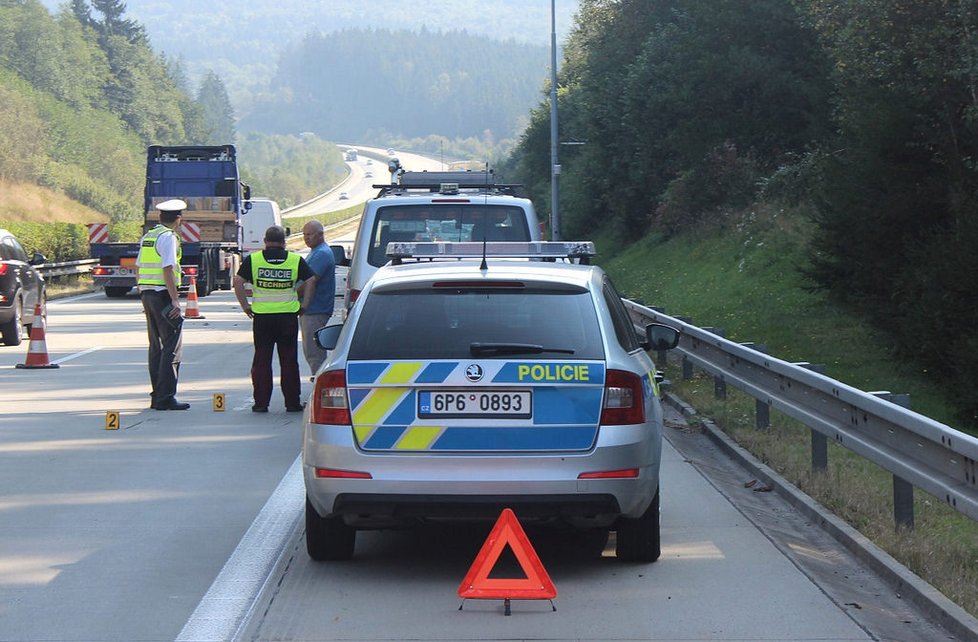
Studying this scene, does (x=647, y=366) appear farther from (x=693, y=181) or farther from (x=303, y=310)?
(x=693, y=181)

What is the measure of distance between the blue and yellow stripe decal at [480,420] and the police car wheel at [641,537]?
654 mm

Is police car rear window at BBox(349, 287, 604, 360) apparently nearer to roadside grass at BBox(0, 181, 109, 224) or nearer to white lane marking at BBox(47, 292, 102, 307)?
white lane marking at BBox(47, 292, 102, 307)

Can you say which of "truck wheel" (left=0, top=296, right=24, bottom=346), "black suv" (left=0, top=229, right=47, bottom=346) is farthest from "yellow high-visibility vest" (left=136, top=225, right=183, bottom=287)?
"truck wheel" (left=0, top=296, right=24, bottom=346)

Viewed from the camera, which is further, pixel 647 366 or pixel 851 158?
pixel 851 158

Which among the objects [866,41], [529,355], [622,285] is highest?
[866,41]

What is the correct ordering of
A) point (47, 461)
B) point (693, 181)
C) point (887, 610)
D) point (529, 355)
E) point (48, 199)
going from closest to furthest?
point (887, 610)
point (529, 355)
point (47, 461)
point (693, 181)
point (48, 199)

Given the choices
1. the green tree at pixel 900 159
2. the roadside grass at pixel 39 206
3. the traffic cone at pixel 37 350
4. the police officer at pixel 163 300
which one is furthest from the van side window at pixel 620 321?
the roadside grass at pixel 39 206

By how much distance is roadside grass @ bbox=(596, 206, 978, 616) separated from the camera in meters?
7.88

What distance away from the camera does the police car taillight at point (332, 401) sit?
6.83 metres

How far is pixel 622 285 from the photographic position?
119 feet

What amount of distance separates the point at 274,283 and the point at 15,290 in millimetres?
9025

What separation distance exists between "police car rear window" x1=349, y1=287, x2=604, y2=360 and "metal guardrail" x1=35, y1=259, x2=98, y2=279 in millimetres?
28932

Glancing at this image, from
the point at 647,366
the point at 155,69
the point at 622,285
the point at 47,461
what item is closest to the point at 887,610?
the point at 647,366

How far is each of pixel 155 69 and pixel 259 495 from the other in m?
150
